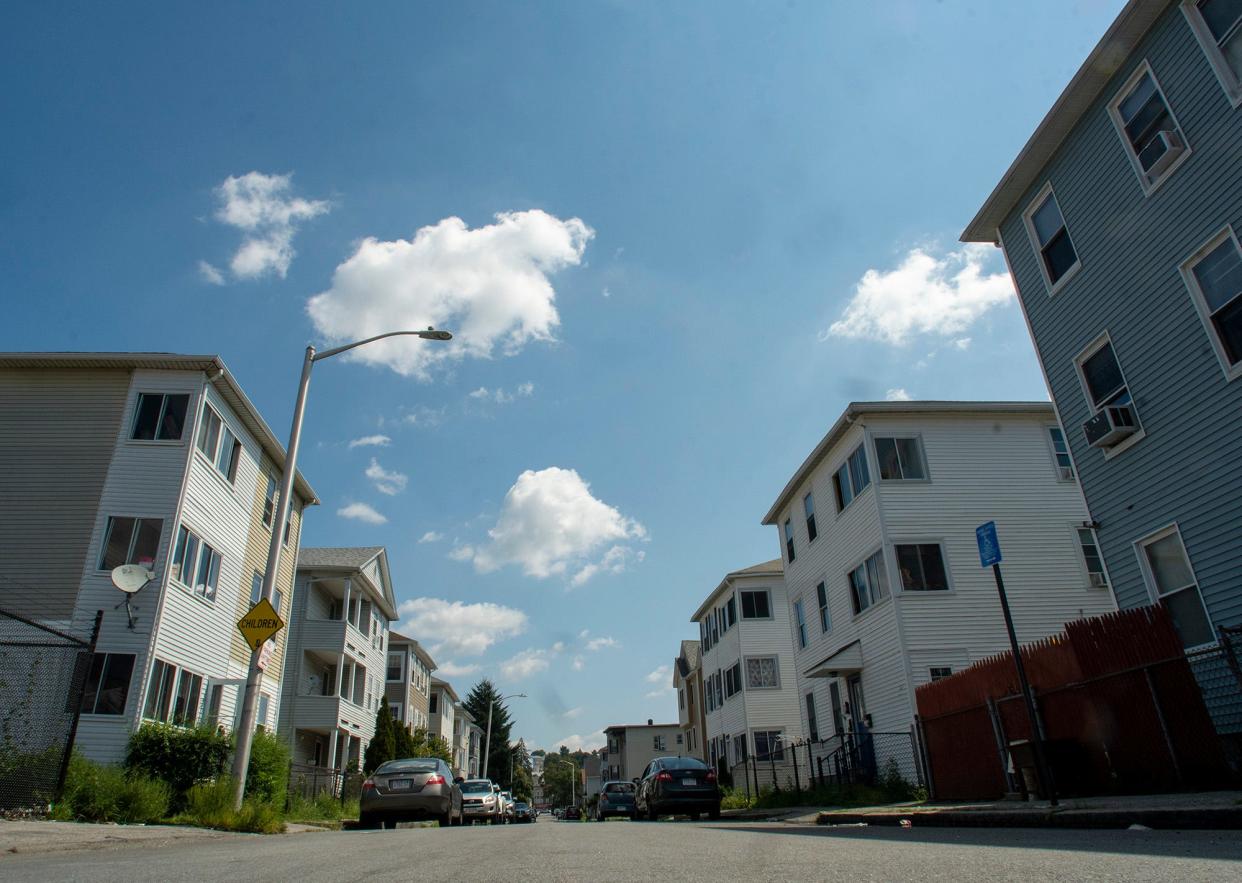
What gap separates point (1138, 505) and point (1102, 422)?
1.51 m

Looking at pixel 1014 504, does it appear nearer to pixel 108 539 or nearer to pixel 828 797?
pixel 828 797

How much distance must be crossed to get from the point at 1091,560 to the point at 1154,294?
1100 cm

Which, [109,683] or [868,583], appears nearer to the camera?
[109,683]

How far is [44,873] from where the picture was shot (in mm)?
5543

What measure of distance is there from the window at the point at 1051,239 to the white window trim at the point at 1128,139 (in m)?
1.90

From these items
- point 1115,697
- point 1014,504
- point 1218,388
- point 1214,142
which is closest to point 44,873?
point 1115,697

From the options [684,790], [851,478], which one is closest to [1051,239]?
[851,478]

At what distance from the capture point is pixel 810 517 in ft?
91.9

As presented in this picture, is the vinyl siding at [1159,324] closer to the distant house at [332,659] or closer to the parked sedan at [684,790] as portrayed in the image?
the parked sedan at [684,790]

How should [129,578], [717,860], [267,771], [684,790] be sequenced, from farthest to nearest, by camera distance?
[684,790]
[267,771]
[129,578]
[717,860]

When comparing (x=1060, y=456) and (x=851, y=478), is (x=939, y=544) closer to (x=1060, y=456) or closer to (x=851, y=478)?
(x=851, y=478)

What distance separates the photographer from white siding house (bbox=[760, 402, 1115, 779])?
842 inches

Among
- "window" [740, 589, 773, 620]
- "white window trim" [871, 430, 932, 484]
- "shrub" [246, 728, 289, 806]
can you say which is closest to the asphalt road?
"shrub" [246, 728, 289, 806]

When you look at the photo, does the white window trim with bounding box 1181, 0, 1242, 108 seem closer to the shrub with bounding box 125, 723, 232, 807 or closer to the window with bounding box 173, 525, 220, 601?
the shrub with bounding box 125, 723, 232, 807
